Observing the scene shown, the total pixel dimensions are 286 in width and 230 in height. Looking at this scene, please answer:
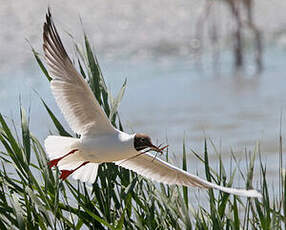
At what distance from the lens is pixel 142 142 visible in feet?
11.2

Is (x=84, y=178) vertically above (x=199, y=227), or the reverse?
(x=84, y=178)

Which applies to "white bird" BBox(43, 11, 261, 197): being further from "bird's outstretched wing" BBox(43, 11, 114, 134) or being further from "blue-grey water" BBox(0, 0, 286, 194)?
"blue-grey water" BBox(0, 0, 286, 194)

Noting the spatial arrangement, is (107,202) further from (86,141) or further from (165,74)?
(165,74)

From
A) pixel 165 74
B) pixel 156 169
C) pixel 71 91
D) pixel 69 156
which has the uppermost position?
pixel 71 91

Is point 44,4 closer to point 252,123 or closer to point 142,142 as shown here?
point 252,123

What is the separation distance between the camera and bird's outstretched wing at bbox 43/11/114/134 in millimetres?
3475

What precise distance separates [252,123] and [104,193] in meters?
8.68

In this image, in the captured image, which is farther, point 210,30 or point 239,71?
point 210,30

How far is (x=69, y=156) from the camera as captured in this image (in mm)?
3678

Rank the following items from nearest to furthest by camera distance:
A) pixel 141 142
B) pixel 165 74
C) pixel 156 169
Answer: pixel 141 142 → pixel 156 169 → pixel 165 74

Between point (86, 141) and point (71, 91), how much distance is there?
24 cm

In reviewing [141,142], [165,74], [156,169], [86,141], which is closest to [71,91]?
[86,141]

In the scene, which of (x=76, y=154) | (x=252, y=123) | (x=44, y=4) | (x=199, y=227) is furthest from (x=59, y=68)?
(x=44, y=4)

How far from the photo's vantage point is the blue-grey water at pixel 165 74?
11625 millimetres
